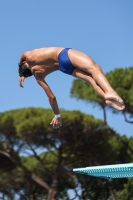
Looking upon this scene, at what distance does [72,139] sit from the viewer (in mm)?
23641

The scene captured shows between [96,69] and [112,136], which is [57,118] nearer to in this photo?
[96,69]

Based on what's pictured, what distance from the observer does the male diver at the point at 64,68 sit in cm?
513

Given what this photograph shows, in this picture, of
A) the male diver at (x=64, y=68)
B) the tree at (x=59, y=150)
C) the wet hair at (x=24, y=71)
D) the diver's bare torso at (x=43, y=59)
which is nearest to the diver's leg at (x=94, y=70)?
the male diver at (x=64, y=68)

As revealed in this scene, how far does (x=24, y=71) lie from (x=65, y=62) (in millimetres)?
791

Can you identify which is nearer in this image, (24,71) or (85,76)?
(85,76)

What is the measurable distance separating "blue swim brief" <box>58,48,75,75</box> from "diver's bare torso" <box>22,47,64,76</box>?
0.25 ft

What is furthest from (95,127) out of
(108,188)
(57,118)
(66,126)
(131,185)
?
(57,118)

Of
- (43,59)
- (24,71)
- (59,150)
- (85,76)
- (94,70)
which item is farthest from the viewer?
(59,150)

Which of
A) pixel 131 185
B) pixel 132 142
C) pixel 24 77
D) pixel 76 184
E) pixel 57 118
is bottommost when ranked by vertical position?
pixel 76 184

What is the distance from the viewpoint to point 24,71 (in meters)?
6.14

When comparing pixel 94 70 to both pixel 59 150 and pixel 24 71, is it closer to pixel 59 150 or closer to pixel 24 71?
pixel 24 71

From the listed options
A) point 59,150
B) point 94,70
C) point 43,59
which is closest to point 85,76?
point 94,70

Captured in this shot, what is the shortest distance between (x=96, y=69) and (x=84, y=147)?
19.3 meters

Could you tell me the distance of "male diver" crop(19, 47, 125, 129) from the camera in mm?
5129
